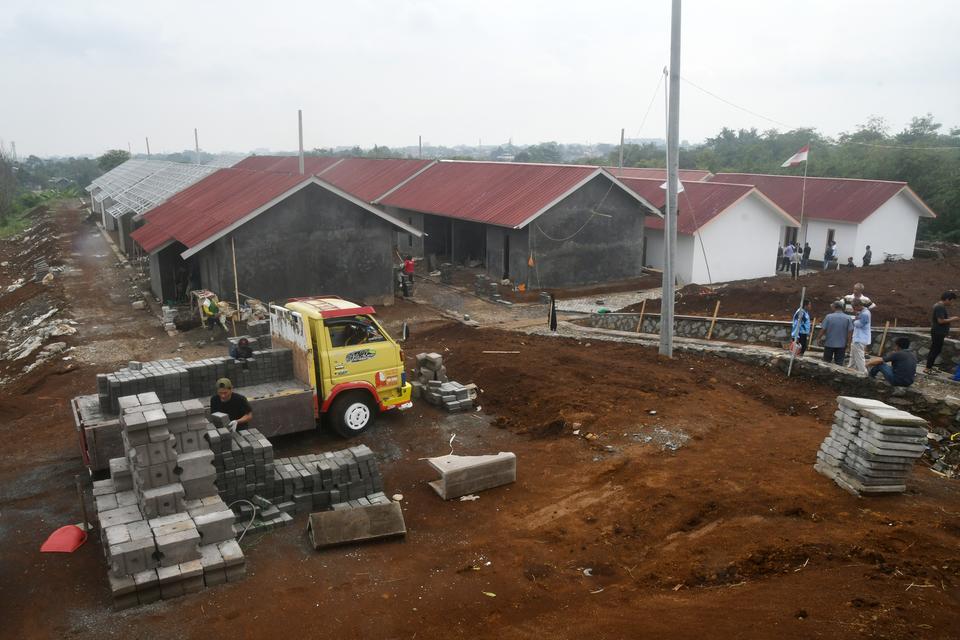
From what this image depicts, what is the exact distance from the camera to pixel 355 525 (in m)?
8.73

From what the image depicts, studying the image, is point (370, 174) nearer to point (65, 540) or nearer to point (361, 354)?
point (361, 354)

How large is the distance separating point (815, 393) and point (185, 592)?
464 inches

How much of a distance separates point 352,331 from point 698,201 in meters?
23.5

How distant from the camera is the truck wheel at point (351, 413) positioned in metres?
12.1

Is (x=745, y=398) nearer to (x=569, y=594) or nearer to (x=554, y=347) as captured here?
(x=554, y=347)

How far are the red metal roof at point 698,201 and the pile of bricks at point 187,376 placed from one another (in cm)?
2037

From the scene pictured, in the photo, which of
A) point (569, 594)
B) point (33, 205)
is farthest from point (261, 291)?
point (33, 205)

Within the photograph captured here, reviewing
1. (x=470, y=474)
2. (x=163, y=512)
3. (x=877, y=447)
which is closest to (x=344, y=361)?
(x=470, y=474)

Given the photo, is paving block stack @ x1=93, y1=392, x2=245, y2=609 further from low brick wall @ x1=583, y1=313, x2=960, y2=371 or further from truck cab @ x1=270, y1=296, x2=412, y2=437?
low brick wall @ x1=583, y1=313, x2=960, y2=371

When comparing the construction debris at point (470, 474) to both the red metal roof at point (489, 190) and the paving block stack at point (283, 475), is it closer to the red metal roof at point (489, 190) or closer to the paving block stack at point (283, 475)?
the paving block stack at point (283, 475)

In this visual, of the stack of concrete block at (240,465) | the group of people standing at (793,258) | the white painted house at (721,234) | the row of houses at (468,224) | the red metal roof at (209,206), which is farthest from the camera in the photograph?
the group of people standing at (793,258)

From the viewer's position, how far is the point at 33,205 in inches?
2864

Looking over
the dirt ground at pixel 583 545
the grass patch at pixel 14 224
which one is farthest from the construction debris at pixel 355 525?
the grass patch at pixel 14 224

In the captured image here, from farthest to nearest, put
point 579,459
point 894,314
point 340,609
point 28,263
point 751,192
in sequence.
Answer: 1. point 28,263
2. point 751,192
3. point 894,314
4. point 579,459
5. point 340,609
